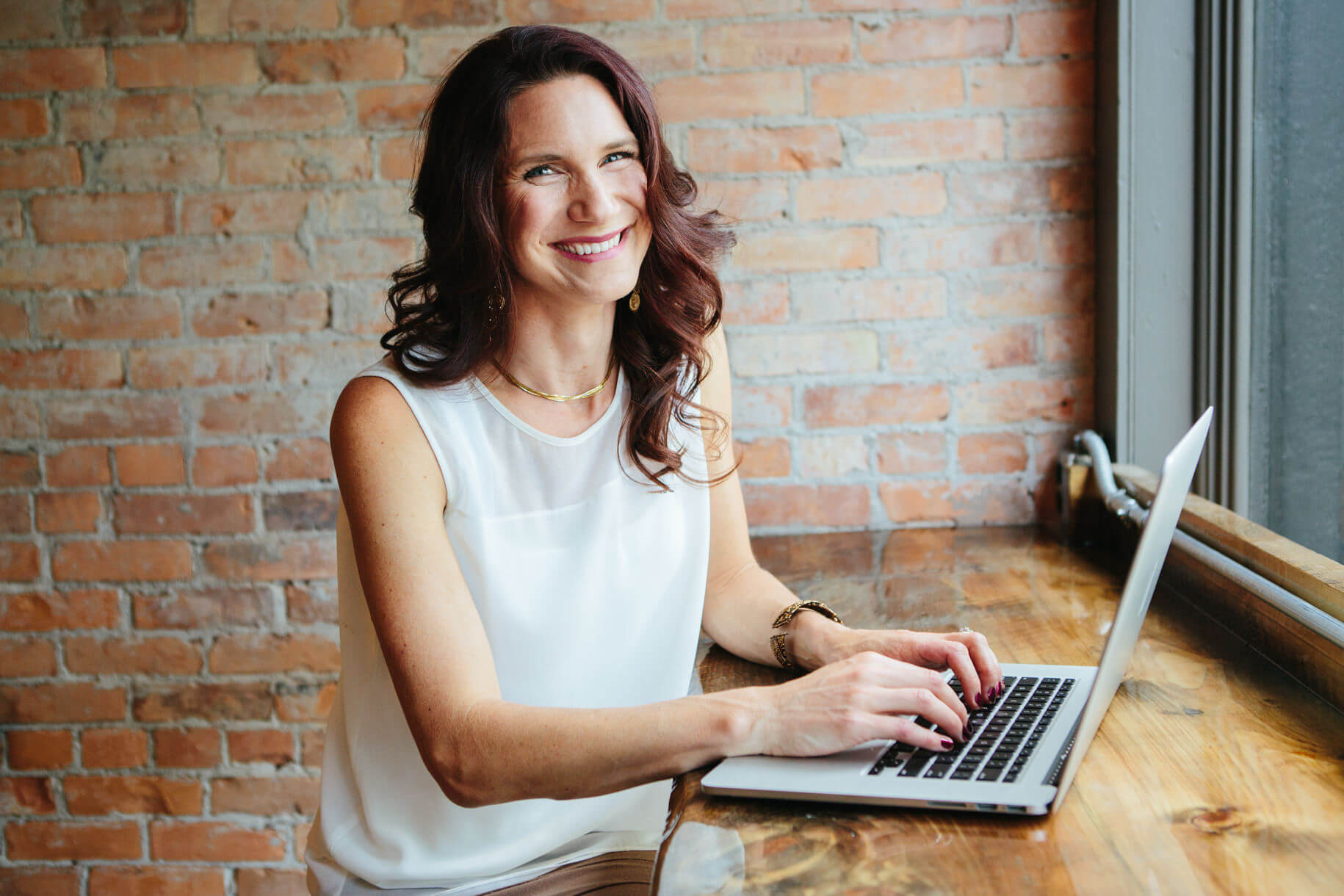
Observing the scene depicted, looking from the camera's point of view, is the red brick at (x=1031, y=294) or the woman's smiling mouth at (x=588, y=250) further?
the red brick at (x=1031, y=294)

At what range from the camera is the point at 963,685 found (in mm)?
1029

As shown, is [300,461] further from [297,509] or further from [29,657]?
[29,657]

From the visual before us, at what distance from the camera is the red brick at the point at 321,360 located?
199 centimetres

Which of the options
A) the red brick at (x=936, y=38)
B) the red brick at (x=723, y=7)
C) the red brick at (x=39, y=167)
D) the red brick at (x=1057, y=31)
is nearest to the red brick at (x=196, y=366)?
the red brick at (x=39, y=167)

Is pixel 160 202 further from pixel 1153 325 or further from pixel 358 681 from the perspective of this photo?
pixel 1153 325

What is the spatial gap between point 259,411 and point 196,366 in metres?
0.14

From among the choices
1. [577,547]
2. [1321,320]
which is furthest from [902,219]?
[577,547]

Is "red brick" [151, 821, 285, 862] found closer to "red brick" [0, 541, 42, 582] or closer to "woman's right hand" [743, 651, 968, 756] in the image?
"red brick" [0, 541, 42, 582]

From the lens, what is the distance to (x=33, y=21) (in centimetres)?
194

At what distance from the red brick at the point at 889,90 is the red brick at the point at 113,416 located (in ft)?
4.43

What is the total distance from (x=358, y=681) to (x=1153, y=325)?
144 cm

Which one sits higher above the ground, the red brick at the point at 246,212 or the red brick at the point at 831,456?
the red brick at the point at 246,212

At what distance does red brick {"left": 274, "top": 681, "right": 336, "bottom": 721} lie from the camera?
2076mm

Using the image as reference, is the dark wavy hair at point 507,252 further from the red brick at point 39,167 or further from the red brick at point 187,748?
the red brick at point 187,748
